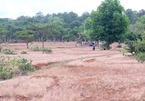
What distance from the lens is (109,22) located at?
147ft

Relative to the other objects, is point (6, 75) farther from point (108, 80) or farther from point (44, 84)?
point (108, 80)

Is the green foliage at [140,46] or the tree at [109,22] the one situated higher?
the tree at [109,22]

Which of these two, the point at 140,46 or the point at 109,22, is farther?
the point at 109,22

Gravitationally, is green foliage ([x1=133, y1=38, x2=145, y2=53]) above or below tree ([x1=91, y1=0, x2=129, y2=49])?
below

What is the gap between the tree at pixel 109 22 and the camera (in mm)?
44094

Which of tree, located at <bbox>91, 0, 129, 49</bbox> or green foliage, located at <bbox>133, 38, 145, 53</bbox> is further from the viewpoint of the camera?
tree, located at <bbox>91, 0, 129, 49</bbox>

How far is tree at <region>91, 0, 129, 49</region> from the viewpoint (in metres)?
44.1

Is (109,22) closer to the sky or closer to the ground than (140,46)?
closer to the sky

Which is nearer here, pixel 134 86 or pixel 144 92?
pixel 144 92

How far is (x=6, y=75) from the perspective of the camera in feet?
55.0

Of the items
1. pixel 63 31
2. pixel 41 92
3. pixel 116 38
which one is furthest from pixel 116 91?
pixel 63 31

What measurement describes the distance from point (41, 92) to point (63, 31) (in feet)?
214

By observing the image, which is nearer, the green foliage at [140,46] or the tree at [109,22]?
the green foliage at [140,46]

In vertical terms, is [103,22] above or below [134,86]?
above
